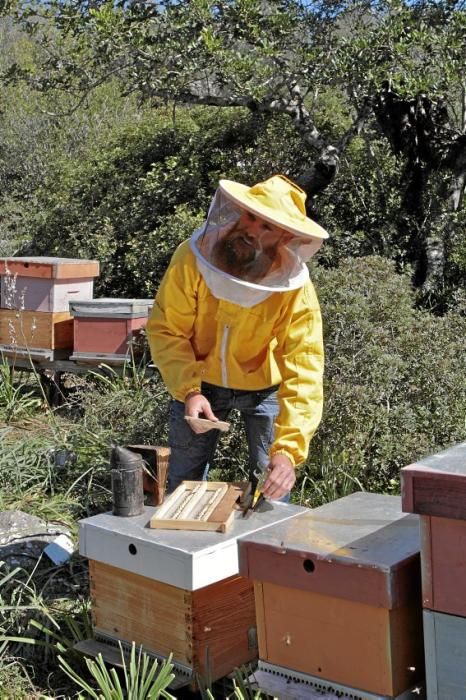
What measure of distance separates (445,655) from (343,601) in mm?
265

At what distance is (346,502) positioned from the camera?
2.48m

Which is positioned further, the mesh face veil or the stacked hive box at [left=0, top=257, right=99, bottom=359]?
the stacked hive box at [left=0, top=257, right=99, bottom=359]

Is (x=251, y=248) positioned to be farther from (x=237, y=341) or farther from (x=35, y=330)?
(x=35, y=330)

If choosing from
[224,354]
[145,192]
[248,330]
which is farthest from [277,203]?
[145,192]

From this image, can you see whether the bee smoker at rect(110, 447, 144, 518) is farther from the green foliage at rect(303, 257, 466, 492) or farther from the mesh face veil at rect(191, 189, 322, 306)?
the green foliage at rect(303, 257, 466, 492)

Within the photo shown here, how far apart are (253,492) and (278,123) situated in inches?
231

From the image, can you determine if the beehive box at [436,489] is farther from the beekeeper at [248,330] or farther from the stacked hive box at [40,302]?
the stacked hive box at [40,302]

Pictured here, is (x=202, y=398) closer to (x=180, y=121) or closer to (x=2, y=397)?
(x=2, y=397)

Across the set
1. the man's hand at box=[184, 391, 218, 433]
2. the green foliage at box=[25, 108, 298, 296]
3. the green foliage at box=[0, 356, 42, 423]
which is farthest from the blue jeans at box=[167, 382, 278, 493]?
the green foliage at box=[25, 108, 298, 296]

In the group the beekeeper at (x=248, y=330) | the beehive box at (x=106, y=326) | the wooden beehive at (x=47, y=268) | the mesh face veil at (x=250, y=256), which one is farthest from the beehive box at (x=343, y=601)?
the wooden beehive at (x=47, y=268)

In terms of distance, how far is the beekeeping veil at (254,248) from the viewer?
2719 millimetres

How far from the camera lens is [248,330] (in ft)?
9.62

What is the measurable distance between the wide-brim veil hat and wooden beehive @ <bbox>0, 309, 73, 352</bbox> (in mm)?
3404

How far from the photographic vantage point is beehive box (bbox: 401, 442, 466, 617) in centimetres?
179
